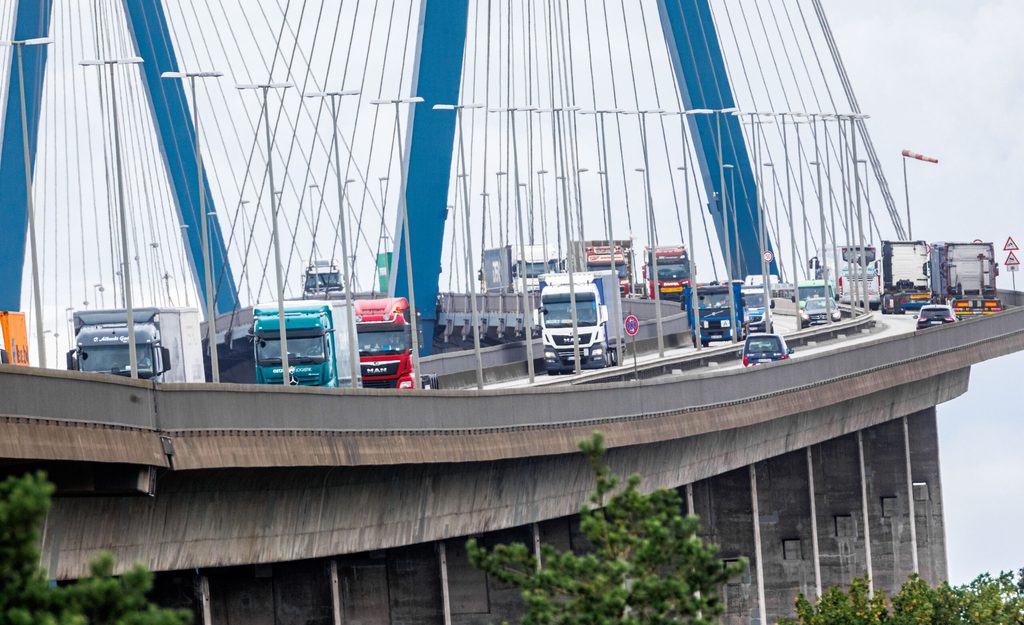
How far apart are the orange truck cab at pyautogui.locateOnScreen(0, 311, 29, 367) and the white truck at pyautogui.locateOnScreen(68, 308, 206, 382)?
4.83 ft

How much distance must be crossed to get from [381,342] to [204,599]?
85.0ft

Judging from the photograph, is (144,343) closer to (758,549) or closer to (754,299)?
(758,549)

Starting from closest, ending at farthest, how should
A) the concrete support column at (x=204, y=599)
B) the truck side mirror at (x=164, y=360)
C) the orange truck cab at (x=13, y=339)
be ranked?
the concrete support column at (x=204, y=599)
the orange truck cab at (x=13, y=339)
the truck side mirror at (x=164, y=360)

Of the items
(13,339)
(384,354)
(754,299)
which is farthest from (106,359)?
(754,299)

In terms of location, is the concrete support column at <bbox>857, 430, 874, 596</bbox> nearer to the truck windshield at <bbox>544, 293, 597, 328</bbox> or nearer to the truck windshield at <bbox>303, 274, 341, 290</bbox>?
the truck windshield at <bbox>544, 293, 597, 328</bbox>

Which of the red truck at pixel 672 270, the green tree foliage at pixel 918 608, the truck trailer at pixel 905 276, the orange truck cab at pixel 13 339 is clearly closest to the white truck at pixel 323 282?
the red truck at pixel 672 270

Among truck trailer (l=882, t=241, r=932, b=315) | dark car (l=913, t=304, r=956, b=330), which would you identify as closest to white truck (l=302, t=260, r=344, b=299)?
truck trailer (l=882, t=241, r=932, b=315)

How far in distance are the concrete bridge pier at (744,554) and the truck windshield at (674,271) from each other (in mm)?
35969

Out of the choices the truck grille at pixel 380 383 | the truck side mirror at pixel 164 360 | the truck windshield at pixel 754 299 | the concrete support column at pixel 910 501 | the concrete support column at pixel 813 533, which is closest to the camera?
the truck side mirror at pixel 164 360

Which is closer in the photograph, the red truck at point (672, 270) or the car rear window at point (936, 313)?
the car rear window at point (936, 313)

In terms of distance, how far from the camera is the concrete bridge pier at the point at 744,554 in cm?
3084

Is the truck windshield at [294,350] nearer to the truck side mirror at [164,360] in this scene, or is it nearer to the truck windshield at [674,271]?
the truck side mirror at [164,360]

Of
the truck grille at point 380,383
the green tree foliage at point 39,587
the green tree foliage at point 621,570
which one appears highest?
the truck grille at point 380,383

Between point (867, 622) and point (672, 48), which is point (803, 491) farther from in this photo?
point (672, 48)
